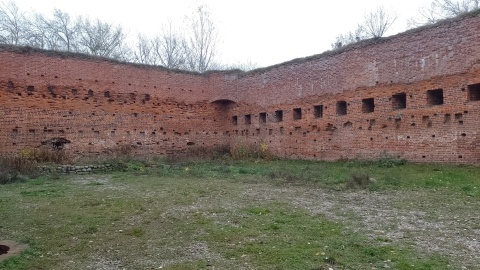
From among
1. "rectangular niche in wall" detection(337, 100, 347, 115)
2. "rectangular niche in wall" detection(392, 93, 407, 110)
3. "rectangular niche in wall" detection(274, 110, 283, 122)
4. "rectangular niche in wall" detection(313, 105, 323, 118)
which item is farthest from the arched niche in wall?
"rectangular niche in wall" detection(392, 93, 407, 110)

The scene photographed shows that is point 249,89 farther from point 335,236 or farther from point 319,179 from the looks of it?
point 335,236

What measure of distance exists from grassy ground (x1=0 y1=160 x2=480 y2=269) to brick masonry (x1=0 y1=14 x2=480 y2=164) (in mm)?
2049

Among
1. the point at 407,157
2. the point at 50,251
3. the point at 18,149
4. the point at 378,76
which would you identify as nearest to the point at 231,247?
the point at 50,251

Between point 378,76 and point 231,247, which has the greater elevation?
point 378,76

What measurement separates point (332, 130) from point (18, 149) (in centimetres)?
1231

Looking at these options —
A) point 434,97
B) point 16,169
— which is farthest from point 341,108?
point 16,169

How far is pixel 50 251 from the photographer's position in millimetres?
5316

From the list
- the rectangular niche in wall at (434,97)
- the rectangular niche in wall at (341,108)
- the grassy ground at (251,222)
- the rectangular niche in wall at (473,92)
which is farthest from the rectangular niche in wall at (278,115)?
the rectangular niche in wall at (473,92)

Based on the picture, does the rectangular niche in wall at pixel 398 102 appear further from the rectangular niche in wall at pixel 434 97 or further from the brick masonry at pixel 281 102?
the rectangular niche in wall at pixel 434 97

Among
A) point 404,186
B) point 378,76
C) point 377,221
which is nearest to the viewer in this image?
point 377,221

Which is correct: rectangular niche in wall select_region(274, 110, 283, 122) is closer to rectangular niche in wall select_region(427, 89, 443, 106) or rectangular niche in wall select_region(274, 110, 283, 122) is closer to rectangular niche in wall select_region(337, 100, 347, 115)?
rectangular niche in wall select_region(337, 100, 347, 115)

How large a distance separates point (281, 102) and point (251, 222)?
38.9 ft

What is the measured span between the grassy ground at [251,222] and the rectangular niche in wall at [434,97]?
2210 mm

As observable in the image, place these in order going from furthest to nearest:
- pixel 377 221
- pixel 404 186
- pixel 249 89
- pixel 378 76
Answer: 1. pixel 249 89
2. pixel 378 76
3. pixel 404 186
4. pixel 377 221
